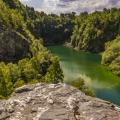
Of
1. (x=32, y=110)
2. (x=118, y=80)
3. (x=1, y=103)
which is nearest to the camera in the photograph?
(x=32, y=110)

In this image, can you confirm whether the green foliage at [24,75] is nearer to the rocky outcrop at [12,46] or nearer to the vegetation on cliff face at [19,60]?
the vegetation on cliff face at [19,60]

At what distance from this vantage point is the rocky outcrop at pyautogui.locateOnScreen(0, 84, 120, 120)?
23.3 meters

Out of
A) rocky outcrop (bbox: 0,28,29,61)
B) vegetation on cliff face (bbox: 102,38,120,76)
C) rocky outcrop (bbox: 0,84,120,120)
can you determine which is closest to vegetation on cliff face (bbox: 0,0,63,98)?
rocky outcrop (bbox: 0,28,29,61)

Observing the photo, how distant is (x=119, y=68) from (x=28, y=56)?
4335cm

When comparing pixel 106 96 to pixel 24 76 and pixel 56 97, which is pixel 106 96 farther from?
pixel 56 97

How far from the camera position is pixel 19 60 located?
14600cm

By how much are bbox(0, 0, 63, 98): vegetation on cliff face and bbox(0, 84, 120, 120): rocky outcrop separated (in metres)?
68.8

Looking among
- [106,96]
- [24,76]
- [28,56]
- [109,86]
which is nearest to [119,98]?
[106,96]

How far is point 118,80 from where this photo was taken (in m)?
158

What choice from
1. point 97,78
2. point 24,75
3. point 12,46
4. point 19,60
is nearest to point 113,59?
point 97,78

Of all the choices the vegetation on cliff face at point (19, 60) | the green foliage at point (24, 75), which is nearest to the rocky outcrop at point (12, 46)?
the vegetation on cliff face at point (19, 60)

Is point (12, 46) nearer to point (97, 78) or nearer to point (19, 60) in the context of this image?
point (19, 60)

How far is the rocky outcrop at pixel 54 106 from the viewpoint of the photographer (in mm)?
23328

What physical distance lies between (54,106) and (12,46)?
136464 mm
